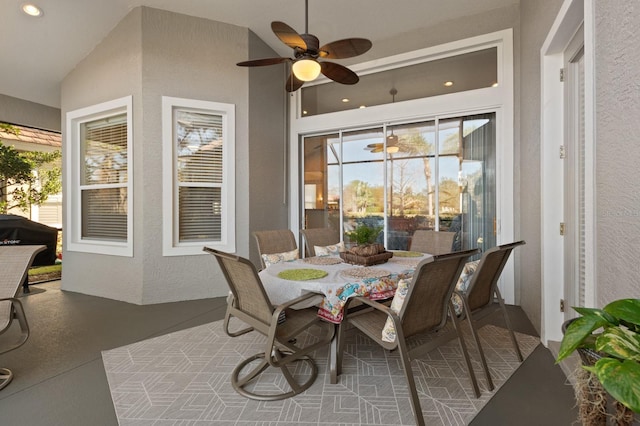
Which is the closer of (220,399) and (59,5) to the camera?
(220,399)

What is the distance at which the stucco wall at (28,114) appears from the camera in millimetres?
5328

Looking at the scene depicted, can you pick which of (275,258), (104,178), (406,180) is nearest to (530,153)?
(406,180)

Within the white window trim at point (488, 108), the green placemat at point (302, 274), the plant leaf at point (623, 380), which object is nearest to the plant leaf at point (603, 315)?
the plant leaf at point (623, 380)

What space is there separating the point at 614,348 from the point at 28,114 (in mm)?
7869

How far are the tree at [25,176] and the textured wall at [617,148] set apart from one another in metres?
8.17

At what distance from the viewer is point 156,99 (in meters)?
4.06

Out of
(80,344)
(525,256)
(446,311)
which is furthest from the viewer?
(525,256)

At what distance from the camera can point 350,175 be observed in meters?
5.02

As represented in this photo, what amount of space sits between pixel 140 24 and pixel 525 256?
5353 mm

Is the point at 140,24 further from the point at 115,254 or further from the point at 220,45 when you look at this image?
the point at 115,254

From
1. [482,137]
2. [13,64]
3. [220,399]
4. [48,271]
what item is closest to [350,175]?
[482,137]

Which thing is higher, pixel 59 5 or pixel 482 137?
pixel 59 5

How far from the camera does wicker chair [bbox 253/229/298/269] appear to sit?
3.33 m

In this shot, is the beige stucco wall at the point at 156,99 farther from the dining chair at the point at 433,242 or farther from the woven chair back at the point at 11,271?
the dining chair at the point at 433,242
